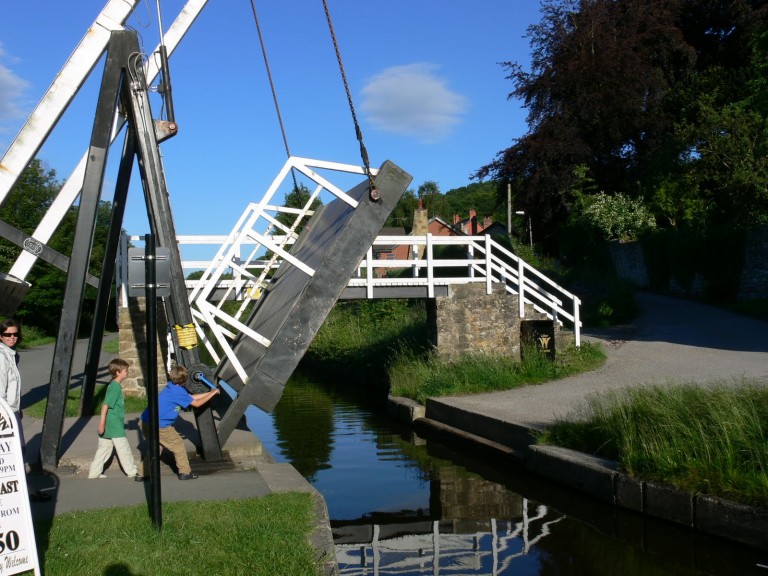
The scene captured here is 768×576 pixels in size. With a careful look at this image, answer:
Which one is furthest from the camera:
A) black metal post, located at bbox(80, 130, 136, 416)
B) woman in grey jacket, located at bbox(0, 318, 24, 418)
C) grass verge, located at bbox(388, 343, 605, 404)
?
grass verge, located at bbox(388, 343, 605, 404)

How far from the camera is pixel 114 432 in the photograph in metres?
8.98

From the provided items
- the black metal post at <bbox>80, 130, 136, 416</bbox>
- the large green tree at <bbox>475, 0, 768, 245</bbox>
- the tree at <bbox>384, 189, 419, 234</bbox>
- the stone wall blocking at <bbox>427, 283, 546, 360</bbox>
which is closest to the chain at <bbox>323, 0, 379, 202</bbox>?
the black metal post at <bbox>80, 130, 136, 416</bbox>

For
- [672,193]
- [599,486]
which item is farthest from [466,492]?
[672,193]

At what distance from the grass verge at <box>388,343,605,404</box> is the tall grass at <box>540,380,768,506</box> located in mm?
5829

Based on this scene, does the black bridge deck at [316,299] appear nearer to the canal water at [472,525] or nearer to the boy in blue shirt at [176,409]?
the boy in blue shirt at [176,409]

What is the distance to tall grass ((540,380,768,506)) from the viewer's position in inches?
312

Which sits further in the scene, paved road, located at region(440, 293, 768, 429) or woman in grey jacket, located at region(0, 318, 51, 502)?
paved road, located at region(440, 293, 768, 429)

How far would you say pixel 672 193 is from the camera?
31.1m

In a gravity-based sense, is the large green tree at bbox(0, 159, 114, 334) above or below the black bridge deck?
above

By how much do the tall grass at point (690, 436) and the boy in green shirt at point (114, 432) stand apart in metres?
5.37

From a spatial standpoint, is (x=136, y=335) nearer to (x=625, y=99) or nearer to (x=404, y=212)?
(x=625, y=99)

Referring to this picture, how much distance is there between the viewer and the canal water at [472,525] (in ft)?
24.6

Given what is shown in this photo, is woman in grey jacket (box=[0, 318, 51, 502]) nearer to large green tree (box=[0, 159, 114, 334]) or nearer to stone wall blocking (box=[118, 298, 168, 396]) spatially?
stone wall blocking (box=[118, 298, 168, 396])

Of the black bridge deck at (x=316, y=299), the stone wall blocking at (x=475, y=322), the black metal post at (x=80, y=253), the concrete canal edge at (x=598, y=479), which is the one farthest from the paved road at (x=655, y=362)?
the black metal post at (x=80, y=253)
